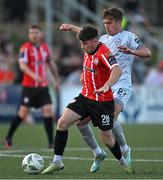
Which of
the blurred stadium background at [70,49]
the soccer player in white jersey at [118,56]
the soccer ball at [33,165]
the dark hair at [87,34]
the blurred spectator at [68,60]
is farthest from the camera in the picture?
the blurred spectator at [68,60]

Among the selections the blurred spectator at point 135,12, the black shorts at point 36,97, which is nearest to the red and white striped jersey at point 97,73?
the black shorts at point 36,97

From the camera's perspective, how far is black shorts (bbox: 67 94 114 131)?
1099 cm

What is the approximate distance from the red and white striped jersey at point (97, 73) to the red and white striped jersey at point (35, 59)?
5626 mm

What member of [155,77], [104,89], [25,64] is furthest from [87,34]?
[155,77]

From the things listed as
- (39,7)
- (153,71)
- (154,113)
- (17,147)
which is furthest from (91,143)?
(39,7)

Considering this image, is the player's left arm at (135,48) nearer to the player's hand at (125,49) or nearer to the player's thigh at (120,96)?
the player's hand at (125,49)

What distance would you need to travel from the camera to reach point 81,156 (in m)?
13.9

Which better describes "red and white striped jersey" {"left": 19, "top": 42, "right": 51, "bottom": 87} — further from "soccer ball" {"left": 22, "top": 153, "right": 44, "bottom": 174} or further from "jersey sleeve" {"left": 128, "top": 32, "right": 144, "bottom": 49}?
"soccer ball" {"left": 22, "top": 153, "right": 44, "bottom": 174}

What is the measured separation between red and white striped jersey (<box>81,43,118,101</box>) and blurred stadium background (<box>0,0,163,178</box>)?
9.96 meters

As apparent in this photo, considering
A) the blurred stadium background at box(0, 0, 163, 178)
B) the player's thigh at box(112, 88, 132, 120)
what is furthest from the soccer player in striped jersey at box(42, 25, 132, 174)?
the blurred stadium background at box(0, 0, 163, 178)

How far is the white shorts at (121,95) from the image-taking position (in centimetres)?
1185

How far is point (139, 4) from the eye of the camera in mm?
31172

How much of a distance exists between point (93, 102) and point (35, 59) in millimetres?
5852

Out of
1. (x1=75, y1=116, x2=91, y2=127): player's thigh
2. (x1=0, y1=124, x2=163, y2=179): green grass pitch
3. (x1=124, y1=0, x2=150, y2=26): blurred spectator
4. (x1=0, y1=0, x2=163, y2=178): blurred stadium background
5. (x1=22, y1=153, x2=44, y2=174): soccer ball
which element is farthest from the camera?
(x1=124, y1=0, x2=150, y2=26): blurred spectator
